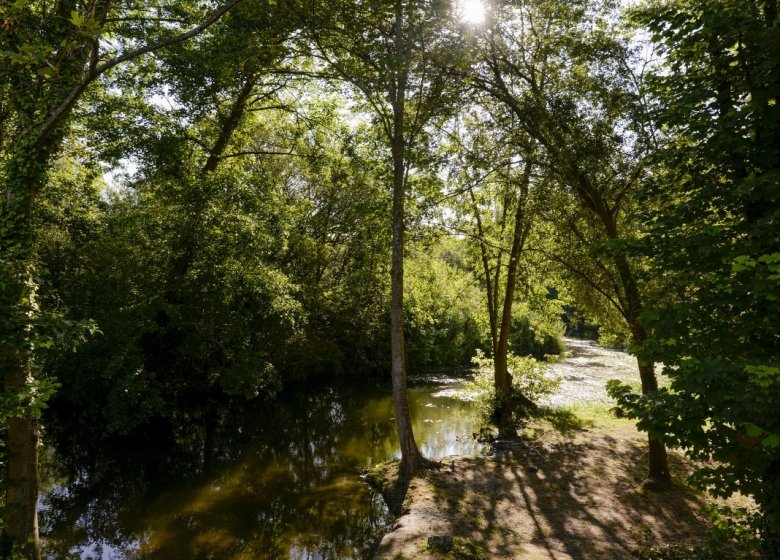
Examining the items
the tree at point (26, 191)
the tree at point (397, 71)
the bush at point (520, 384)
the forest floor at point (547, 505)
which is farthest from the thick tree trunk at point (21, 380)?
the bush at point (520, 384)

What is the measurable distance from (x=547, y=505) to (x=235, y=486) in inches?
321

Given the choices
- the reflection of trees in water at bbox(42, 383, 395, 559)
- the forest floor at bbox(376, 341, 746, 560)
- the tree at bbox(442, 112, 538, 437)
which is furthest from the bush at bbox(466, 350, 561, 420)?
the reflection of trees in water at bbox(42, 383, 395, 559)

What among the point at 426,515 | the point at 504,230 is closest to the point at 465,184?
the point at 504,230

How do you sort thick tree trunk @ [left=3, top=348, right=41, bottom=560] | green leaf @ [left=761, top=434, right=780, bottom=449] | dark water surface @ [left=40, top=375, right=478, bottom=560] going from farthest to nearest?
dark water surface @ [left=40, top=375, right=478, bottom=560] → thick tree trunk @ [left=3, top=348, right=41, bottom=560] → green leaf @ [left=761, top=434, right=780, bottom=449]

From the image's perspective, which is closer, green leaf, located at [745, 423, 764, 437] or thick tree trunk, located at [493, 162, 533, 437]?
green leaf, located at [745, 423, 764, 437]

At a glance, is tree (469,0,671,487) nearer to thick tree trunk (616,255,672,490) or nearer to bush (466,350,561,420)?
thick tree trunk (616,255,672,490)

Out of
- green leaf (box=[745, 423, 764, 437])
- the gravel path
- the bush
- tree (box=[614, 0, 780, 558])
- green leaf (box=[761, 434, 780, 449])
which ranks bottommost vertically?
the gravel path

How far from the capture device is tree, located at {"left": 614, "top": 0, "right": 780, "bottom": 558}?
14.1 ft

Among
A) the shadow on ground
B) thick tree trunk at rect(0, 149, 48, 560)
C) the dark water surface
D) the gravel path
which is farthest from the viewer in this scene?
the gravel path

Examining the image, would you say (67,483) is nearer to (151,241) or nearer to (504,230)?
(151,241)

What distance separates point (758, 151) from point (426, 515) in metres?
8.11

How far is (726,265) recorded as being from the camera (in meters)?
5.34

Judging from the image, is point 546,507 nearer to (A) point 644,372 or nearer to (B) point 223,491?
(A) point 644,372

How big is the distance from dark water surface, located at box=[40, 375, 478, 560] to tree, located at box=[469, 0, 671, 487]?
24.1 ft
